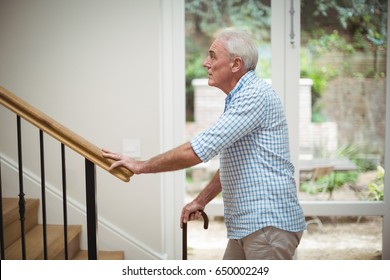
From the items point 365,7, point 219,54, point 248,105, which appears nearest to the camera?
point 248,105

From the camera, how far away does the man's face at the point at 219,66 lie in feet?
6.25

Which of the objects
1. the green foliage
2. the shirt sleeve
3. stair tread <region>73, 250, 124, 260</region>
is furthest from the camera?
the green foliage

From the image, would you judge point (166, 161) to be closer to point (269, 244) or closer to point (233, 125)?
point (233, 125)

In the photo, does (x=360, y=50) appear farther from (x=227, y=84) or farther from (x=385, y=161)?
(x=227, y=84)

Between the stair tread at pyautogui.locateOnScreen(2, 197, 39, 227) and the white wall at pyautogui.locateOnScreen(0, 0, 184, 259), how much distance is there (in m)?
0.12

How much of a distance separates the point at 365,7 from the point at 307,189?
1146mm

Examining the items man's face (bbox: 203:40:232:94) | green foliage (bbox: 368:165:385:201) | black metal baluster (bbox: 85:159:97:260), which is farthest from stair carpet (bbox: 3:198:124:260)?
green foliage (bbox: 368:165:385:201)

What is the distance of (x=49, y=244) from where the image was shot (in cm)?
274

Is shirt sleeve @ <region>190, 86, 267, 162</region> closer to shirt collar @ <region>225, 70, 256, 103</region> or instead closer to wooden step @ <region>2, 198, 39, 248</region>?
shirt collar @ <region>225, 70, 256, 103</region>

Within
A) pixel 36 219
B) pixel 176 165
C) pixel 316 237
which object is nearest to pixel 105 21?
pixel 36 219

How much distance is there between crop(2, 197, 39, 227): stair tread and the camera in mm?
2633

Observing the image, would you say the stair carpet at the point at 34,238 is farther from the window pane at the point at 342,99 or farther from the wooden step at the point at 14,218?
the window pane at the point at 342,99

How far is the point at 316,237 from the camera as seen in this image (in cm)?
318
